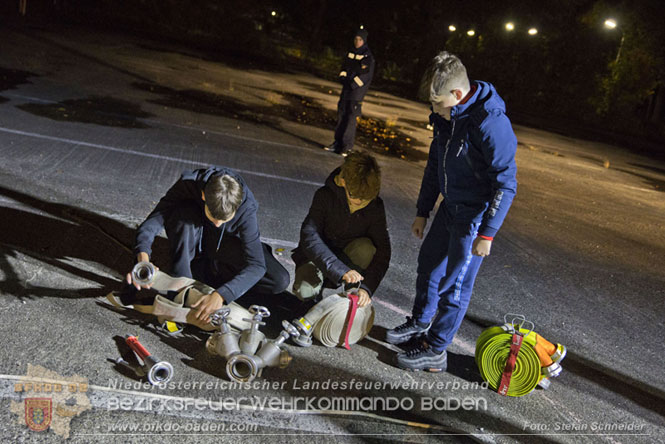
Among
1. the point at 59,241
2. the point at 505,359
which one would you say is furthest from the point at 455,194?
the point at 59,241

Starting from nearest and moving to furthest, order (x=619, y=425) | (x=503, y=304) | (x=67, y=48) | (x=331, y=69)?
(x=619, y=425)
(x=503, y=304)
(x=67, y=48)
(x=331, y=69)

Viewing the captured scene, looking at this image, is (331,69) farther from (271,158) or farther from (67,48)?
(271,158)

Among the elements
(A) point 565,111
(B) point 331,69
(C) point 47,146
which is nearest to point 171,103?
(C) point 47,146

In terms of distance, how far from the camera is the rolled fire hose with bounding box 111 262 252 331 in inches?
131

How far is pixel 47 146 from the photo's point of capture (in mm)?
6793

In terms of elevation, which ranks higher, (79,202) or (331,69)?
(331,69)

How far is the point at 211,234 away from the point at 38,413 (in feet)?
4.84

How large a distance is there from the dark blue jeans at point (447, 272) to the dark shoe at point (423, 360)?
2.4 inches

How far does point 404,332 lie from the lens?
13.0 ft

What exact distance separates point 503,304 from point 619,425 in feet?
5.43

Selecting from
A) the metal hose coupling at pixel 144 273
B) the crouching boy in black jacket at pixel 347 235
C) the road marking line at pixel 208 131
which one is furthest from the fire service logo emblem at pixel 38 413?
the road marking line at pixel 208 131

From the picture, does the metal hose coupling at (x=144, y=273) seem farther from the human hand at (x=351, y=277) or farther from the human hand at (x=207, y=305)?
the human hand at (x=351, y=277)

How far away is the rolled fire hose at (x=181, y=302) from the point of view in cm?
333

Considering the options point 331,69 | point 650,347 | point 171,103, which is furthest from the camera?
point 331,69
